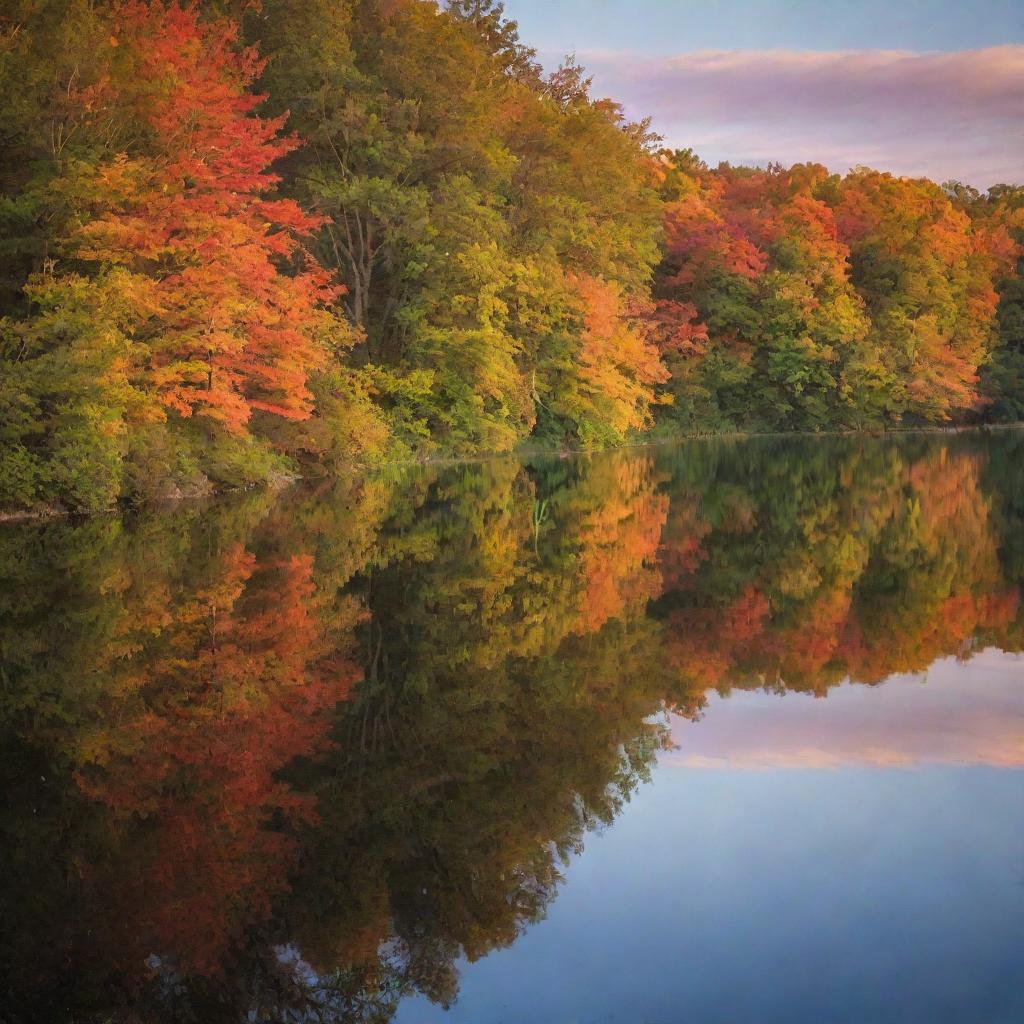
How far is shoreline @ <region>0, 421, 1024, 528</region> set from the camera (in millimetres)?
22141

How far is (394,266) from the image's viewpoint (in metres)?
38.9

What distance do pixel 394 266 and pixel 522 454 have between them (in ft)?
32.0

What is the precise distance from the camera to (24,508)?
854 inches

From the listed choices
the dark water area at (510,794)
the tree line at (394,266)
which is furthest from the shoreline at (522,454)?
the dark water area at (510,794)

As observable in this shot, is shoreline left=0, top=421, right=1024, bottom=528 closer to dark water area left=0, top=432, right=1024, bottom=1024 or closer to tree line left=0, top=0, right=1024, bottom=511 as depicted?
tree line left=0, top=0, right=1024, bottom=511

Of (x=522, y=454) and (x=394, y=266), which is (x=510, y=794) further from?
(x=522, y=454)

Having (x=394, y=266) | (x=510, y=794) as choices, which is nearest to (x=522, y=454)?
(x=394, y=266)

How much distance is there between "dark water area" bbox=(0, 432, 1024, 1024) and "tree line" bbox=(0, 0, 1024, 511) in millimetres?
9713

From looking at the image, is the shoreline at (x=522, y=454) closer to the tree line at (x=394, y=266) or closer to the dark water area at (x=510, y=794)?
the tree line at (x=394, y=266)

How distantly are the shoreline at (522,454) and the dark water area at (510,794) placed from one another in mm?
7939

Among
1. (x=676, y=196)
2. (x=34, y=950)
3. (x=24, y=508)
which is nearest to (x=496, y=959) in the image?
(x=34, y=950)

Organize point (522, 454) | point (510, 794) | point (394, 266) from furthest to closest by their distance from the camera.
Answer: point (522, 454) → point (394, 266) → point (510, 794)

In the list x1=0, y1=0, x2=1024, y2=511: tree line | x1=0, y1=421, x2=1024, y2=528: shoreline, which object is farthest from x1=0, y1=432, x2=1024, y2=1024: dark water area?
x1=0, y1=0, x2=1024, y2=511: tree line

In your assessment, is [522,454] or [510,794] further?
[522,454]
